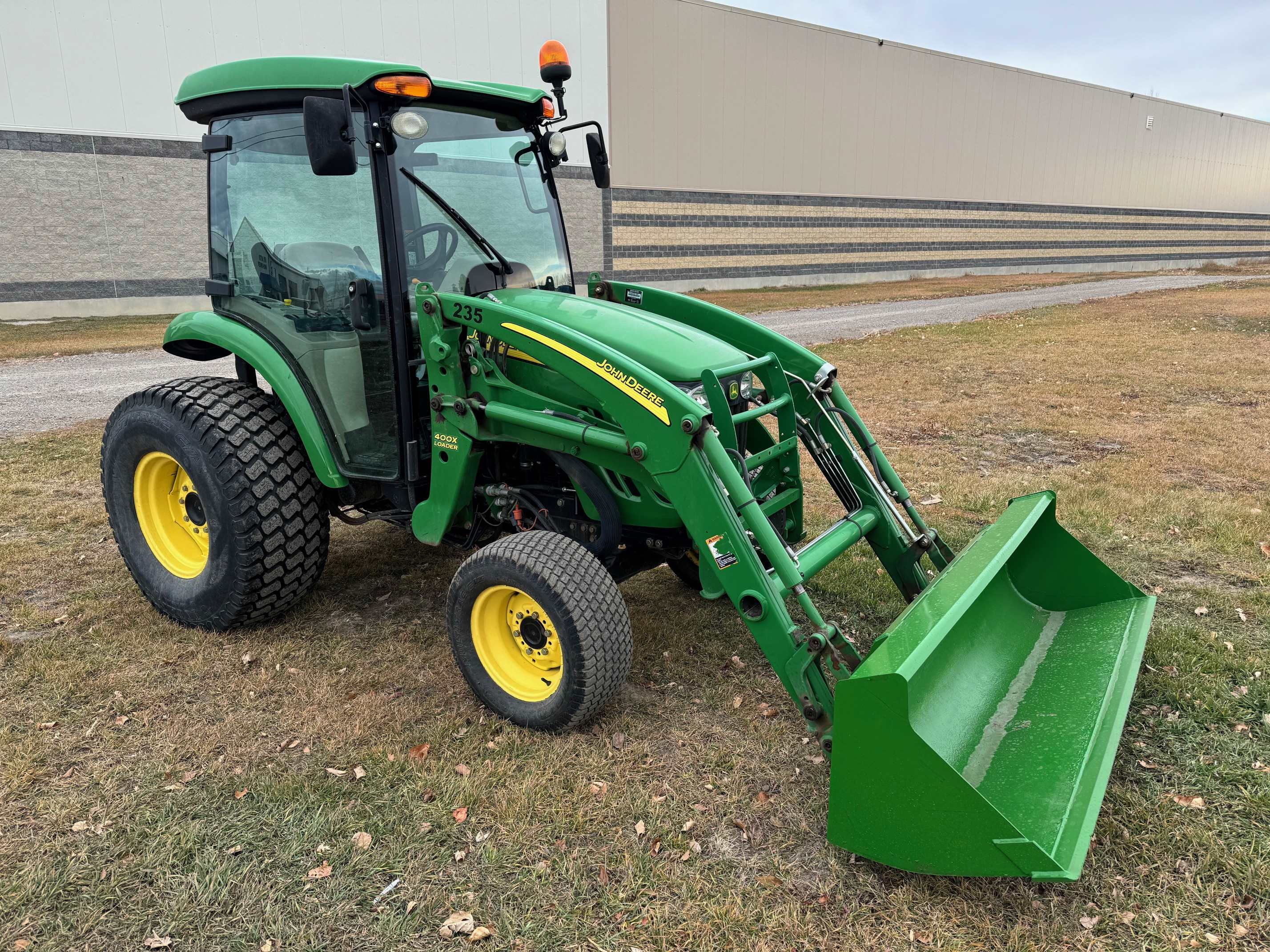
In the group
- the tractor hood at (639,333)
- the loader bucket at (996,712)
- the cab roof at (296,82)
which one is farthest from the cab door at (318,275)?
the loader bucket at (996,712)

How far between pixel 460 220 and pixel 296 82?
88cm

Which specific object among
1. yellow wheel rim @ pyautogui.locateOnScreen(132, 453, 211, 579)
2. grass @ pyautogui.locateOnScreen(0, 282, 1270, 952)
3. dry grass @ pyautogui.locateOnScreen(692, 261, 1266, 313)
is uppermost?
dry grass @ pyautogui.locateOnScreen(692, 261, 1266, 313)

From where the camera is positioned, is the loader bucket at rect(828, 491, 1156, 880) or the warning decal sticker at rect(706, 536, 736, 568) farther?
the warning decal sticker at rect(706, 536, 736, 568)

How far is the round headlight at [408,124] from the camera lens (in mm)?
3430

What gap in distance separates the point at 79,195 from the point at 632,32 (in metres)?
13.8

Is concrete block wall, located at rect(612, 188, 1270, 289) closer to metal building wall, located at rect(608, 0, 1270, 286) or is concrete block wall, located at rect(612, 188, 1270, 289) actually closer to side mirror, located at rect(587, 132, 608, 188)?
metal building wall, located at rect(608, 0, 1270, 286)

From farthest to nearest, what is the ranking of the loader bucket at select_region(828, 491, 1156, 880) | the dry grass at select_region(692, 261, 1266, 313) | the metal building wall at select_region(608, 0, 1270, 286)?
1. the metal building wall at select_region(608, 0, 1270, 286)
2. the dry grass at select_region(692, 261, 1266, 313)
3. the loader bucket at select_region(828, 491, 1156, 880)

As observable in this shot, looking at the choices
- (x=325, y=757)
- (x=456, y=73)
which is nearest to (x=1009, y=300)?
(x=456, y=73)

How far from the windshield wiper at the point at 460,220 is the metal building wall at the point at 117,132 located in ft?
55.6

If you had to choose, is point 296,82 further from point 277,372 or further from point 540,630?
point 540,630

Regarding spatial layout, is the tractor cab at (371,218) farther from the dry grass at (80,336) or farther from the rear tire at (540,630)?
the dry grass at (80,336)

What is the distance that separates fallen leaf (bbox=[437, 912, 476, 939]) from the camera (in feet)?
8.04

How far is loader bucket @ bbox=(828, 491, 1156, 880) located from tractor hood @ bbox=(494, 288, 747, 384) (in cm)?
128

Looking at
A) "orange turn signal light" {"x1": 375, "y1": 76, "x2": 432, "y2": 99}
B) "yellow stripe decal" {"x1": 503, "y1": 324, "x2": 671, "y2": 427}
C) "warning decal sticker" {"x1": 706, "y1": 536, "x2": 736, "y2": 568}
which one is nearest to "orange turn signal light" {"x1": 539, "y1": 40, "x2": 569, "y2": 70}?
"orange turn signal light" {"x1": 375, "y1": 76, "x2": 432, "y2": 99}
